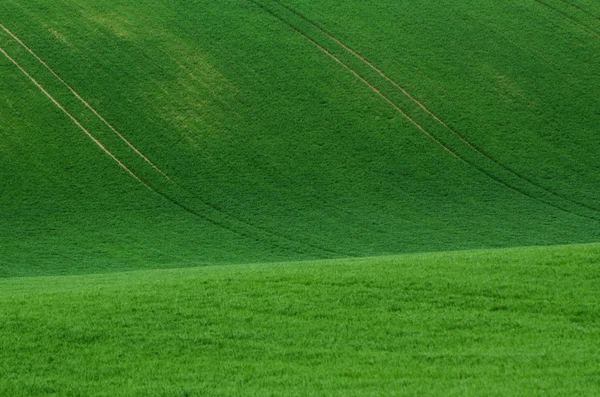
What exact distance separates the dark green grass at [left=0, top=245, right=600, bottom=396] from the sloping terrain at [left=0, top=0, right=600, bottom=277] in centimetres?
911

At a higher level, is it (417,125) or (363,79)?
(363,79)

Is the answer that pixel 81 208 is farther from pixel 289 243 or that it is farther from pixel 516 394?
pixel 516 394

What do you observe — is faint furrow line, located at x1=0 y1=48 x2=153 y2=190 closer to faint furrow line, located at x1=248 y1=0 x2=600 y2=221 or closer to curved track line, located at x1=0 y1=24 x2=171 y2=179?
curved track line, located at x1=0 y1=24 x2=171 y2=179

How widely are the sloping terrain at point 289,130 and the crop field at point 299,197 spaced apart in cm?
11

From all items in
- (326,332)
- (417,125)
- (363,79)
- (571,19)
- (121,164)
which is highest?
(571,19)

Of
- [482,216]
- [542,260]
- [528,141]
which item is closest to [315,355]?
[542,260]

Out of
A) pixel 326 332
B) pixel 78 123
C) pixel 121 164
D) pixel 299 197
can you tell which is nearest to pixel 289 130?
pixel 299 197

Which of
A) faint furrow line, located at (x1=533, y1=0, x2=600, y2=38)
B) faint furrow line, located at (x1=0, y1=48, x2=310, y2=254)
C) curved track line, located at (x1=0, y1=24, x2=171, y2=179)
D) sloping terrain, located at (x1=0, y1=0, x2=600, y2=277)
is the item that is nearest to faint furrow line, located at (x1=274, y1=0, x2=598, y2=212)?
sloping terrain, located at (x1=0, y1=0, x2=600, y2=277)

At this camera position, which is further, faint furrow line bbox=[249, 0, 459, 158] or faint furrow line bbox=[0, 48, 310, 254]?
faint furrow line bbox=[249, 0, 459, 158]

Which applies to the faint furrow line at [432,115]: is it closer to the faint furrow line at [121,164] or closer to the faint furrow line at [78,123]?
the faint furrow line at [121,164]

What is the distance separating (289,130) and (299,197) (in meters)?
4.62

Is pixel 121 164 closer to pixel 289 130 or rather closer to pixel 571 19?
pixel 289 130

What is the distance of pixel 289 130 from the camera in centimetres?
3095

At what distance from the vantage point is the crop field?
32.0 ft
